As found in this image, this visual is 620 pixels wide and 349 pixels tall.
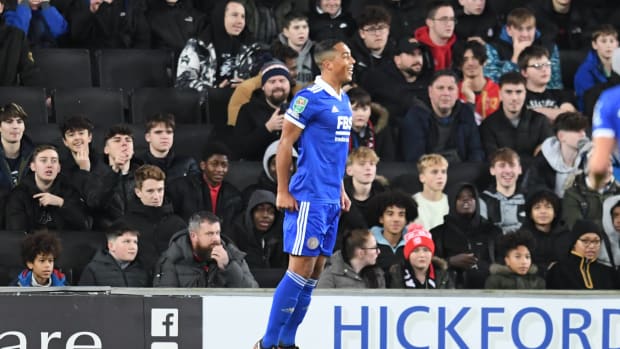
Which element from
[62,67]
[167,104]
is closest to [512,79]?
[167,104]

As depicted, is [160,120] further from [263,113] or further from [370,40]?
[370,40]

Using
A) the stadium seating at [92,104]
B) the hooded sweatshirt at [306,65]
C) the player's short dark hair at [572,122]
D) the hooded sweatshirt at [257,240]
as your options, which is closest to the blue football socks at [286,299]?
the hooded sweatshirt at [257,240]

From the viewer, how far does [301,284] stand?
9.98 meters

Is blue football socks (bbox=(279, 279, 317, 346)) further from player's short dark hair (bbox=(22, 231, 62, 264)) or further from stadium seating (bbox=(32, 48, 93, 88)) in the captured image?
stadium seating (bbox=(32, 48, 93, 88))

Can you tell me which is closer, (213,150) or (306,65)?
(213,150)

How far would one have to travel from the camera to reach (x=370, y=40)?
1484 centimetres

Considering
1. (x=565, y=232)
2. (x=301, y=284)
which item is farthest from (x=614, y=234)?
(x=301, y=284)

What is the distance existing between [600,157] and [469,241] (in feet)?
16.7

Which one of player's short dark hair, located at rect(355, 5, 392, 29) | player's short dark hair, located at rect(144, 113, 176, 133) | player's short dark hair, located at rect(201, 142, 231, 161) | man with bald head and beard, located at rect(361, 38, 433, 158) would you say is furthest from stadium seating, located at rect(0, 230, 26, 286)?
player's short dark hair, located at rect(355, 5, 392, 29)

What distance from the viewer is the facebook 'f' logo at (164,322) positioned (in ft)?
36.1

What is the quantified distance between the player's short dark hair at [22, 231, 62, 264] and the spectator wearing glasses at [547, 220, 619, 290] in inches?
148

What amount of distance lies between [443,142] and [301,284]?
14.6ft

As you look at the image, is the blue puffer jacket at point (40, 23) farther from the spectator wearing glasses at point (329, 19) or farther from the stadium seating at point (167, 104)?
the spectator wearing glasses at point (329, 19)

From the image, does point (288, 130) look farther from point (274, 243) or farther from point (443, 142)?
point (443, 142)
